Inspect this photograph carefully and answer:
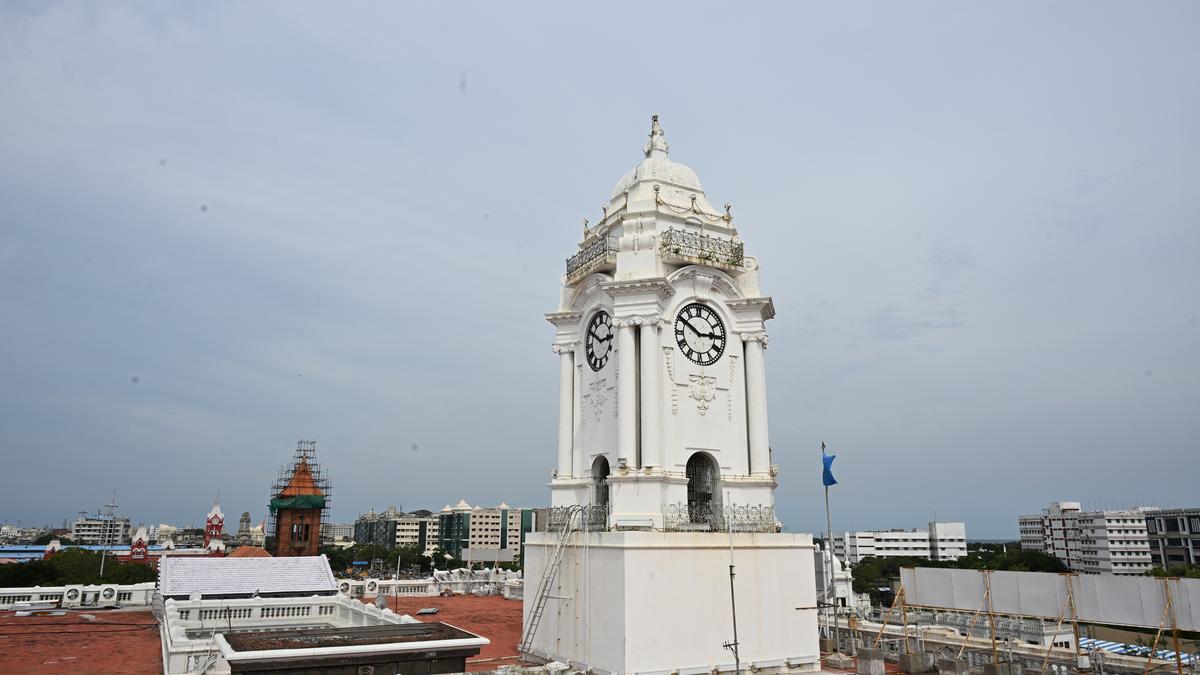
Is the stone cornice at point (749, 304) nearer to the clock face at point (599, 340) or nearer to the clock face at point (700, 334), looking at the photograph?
the clock face at point (700, 334)

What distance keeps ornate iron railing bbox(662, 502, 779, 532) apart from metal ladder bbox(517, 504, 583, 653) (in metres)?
3.28

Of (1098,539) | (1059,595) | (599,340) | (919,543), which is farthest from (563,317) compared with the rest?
(919,543)

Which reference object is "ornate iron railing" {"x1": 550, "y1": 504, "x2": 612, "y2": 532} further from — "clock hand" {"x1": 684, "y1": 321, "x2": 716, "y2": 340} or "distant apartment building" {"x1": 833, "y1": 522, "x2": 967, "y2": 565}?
"distant apartment building" {"x1": 833, "y1": 522, "x2": 967, "y2": 565}

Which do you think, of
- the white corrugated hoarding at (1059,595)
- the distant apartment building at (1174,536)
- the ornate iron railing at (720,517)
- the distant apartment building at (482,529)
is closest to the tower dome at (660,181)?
the ornate iron railing at (720,517)

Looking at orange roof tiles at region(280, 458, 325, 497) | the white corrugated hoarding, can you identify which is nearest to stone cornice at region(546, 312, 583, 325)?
the white corrugated hoarding

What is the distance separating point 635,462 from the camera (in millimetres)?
23453

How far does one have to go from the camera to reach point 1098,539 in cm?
11762

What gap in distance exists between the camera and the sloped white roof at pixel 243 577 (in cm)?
3469

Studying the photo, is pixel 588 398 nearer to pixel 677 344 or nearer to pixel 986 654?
pixel 677 344

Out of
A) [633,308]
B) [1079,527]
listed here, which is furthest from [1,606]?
[1079,527]

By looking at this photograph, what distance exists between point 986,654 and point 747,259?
15448 mm

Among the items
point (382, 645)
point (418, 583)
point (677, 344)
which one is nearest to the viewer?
point (382, 645)

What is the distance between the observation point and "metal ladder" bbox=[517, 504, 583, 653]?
23.9m

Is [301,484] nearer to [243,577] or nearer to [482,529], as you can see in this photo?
[243,577]
